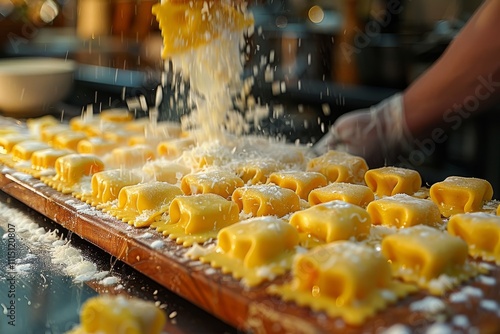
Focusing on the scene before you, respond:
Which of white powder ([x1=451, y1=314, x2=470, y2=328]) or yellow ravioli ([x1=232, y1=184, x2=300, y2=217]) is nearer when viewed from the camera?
white powder ([x1=451, y1=314, x2=470, y2=328])

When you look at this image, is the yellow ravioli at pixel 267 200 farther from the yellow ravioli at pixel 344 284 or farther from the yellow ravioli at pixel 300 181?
the yellow ravioli at pixel 344 284

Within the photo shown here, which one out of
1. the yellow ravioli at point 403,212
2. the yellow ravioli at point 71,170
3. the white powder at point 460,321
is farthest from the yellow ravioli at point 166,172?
the white powder at point 460,321

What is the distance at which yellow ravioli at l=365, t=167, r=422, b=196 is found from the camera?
212 centimetres

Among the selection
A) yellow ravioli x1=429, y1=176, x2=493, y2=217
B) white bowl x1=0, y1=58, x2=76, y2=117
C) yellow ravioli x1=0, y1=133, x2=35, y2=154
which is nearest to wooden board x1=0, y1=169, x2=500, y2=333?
yellow ravioli x1=429, y1=176, x2=493, y2=217

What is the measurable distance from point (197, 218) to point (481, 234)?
0.80 meters

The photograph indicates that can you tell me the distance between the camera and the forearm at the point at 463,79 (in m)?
2.61

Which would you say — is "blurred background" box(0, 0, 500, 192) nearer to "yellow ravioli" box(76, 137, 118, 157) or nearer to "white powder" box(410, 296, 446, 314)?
"yellow ravioli" box(76, 137, 118, 157)

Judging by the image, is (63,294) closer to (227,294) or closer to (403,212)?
(227,294)

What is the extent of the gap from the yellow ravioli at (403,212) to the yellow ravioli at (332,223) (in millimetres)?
133

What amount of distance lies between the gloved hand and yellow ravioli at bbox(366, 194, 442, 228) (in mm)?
1113

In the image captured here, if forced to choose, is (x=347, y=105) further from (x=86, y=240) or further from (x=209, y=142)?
(x=86, y=240)

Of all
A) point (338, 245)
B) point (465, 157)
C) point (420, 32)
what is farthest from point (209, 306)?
point (420, 32)

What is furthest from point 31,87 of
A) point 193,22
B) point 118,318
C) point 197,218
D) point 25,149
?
point 118,318

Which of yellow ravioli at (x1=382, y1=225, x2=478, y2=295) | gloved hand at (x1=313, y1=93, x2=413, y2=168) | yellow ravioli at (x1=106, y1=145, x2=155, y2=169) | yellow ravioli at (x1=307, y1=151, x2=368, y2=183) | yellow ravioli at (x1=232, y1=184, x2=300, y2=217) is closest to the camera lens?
yellow ravioli at (x1=382, y1=225, x2=478, y2=295)
